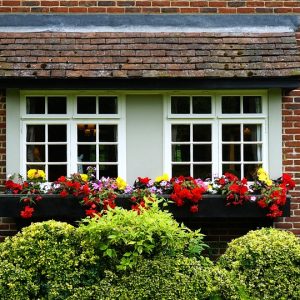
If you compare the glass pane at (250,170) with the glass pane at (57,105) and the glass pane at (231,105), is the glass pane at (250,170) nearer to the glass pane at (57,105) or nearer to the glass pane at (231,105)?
the glass pane at (231,105)

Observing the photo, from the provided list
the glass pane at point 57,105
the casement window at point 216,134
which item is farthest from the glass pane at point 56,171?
the casement window at point 216,134

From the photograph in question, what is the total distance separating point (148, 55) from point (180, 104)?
82 centimetres

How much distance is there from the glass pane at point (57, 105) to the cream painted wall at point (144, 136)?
2.76ft

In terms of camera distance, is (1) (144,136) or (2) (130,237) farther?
(1) (144,136)

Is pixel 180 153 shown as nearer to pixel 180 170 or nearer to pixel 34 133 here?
pixel 180 170

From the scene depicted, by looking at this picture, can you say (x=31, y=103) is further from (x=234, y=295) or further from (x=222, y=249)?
(x=234, y=295)

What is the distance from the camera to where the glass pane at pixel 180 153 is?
315 inches

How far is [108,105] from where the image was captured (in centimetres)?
802

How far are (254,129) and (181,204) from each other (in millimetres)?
1574

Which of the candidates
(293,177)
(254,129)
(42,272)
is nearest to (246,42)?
(254,129)

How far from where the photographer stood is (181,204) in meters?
7.33

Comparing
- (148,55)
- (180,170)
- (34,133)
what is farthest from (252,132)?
→ (34,133)

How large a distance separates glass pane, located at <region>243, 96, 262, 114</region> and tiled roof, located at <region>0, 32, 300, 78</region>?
58 cm

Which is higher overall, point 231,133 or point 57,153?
point 231,133
